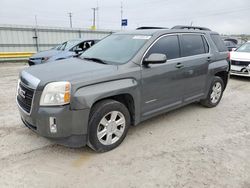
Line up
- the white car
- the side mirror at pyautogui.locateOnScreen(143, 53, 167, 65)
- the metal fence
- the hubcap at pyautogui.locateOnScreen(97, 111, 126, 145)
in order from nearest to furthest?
the hubcap at pyautogui.locateOnScreen(97, 111, 126, 145)
the side mirror at pyautogui.locateOnScreen(143, 53, 167, 65)
the white car
the metal fence

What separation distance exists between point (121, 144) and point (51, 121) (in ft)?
3.94

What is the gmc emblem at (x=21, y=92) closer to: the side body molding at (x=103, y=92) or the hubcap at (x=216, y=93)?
the side body molding at (x=103, y=92)

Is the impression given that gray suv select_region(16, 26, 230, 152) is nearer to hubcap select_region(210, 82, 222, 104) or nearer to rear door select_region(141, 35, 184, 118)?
rear door select_region(141, 35, 184, 118)

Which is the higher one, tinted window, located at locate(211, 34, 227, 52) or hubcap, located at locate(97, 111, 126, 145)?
tinted window, located at locate(211, 34, 227, 52)

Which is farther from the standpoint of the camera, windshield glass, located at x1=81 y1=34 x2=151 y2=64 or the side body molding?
windshield glass, located at x1=81 y1=34 x2=151 y2=64

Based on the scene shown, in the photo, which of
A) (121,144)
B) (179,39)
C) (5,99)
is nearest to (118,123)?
(121,144)

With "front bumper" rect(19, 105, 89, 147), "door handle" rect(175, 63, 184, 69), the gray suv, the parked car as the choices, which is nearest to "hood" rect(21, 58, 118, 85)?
the gray suv

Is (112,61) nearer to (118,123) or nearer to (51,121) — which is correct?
(118,123)

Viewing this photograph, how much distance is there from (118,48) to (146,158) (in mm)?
1905

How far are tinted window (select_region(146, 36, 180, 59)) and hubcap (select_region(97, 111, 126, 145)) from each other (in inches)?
45.4

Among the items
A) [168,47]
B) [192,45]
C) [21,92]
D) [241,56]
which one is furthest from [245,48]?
[21,92]

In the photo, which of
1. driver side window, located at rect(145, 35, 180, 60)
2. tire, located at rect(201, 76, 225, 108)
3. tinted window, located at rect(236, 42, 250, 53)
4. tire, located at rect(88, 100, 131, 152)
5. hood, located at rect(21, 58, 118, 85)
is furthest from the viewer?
tinted window, located at rect(236, 42, 250, 53)

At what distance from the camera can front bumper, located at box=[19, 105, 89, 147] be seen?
98.5 inches

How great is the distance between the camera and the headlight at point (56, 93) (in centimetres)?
248
